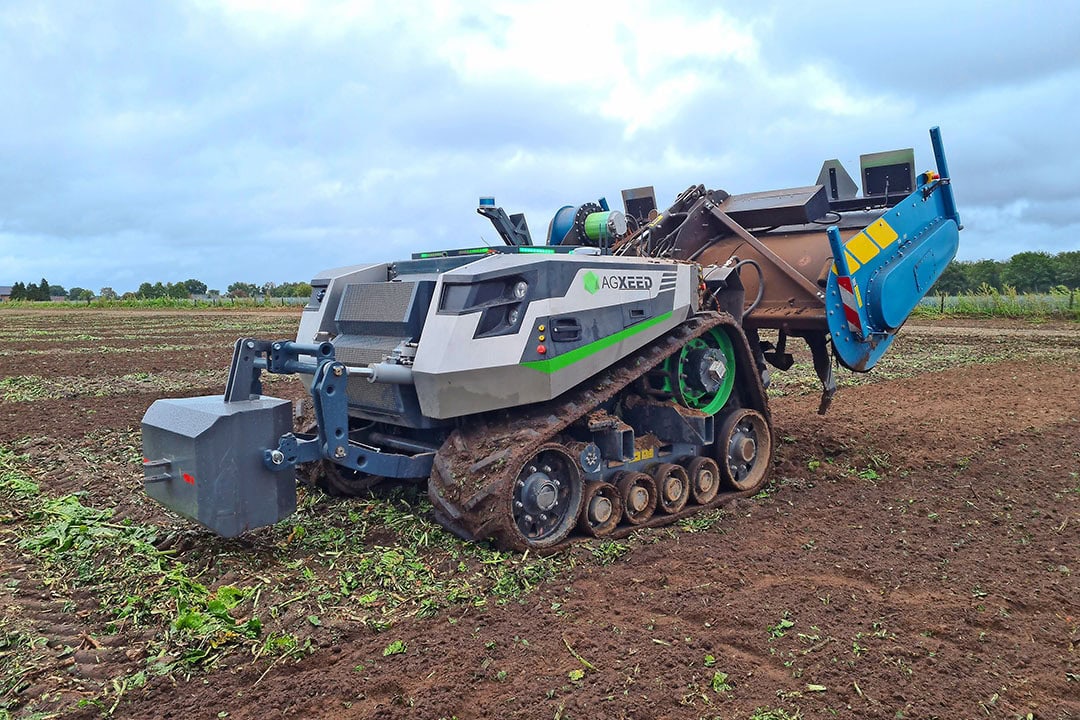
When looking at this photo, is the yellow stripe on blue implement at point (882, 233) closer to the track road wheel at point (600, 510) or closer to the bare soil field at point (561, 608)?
the bare soil field at point (561, 608)

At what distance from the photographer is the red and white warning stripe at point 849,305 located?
7.07 meters

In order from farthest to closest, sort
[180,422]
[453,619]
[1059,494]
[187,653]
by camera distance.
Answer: [1059,494] → [180,422] → [453,619] → [187,653]

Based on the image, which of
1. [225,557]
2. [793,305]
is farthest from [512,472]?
[793,305]

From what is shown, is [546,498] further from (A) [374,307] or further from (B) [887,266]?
(B) [887,266]

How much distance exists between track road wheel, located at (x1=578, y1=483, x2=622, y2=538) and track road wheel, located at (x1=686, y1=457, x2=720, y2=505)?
2.90 ft

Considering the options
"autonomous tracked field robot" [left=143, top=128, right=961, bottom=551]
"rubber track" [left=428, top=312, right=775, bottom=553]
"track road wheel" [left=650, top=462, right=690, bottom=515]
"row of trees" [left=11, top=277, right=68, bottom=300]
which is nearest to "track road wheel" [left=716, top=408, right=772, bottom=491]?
"autonomous tracked field robot" [left=143, top=128, right=961, bottom=551]

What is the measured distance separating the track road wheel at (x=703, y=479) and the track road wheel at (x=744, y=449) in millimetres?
165

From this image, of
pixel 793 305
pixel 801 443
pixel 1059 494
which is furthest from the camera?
pixel 801 443

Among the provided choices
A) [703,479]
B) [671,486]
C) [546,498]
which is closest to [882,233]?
[703,479]

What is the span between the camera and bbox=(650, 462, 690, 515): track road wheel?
6.06m

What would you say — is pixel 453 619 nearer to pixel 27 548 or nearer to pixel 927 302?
pixel 27 548

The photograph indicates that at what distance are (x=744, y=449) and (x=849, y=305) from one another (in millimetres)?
1576

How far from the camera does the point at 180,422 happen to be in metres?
4.84

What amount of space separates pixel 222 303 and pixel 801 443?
58.3m
